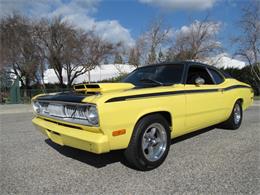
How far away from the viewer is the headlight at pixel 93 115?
3340mm

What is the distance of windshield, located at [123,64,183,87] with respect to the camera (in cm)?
471

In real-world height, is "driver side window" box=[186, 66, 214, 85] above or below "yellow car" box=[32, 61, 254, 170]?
above

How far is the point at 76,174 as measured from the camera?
3758 mm

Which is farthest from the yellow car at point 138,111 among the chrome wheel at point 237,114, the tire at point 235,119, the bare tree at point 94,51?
the bare tree at point 94,51

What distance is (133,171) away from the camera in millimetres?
3805

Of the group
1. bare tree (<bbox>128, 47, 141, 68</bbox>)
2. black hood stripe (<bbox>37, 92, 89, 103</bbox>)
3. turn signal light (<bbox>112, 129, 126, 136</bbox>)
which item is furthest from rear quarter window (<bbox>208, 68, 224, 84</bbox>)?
bare tree (<bbox>128, 47, 141, 68</bbox>)

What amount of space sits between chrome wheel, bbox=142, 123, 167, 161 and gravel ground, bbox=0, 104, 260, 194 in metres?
0.22

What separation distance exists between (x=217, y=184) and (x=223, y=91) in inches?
107

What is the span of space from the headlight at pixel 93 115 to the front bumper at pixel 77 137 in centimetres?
18

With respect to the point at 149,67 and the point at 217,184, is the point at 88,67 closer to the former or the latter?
the point at 149,67

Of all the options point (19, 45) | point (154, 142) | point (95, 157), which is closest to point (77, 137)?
point (95, 157)

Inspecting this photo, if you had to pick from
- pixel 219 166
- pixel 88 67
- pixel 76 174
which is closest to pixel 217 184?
pixel 219 166

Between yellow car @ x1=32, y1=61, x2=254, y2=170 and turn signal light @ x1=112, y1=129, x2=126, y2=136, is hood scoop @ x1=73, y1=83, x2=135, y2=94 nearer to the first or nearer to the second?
yellow car @ x1=32, y1=61, x2=254, y2=170

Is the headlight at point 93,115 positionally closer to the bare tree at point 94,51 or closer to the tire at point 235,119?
the tire at point 235,119
